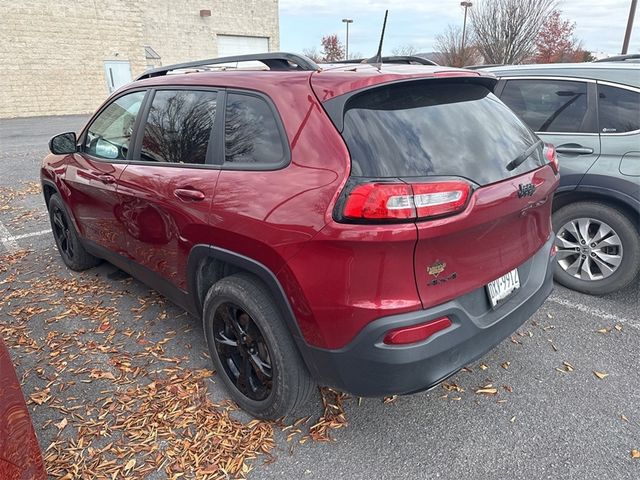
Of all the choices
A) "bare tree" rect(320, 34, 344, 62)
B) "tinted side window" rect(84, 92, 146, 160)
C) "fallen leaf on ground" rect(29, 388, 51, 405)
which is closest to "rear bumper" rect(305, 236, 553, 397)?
"fallen leaf on ground" rect(29, 388, 51, 405)

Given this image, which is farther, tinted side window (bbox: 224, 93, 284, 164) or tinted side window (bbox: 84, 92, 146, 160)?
tinted side window (bbox: 84, 92, 146, 160)

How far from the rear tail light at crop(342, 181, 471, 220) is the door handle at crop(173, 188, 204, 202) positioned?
0.98 metres

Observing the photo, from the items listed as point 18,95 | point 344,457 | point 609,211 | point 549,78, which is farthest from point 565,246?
point 18,95

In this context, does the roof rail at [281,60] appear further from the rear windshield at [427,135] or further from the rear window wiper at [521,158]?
the rear window wiper at [521,158]

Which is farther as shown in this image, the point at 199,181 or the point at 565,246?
the point at 565,246

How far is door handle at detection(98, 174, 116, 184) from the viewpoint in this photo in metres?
3.28

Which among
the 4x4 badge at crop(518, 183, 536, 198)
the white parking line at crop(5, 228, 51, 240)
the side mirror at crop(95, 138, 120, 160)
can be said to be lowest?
the white parking line at crop(5, 228, 51, 240)

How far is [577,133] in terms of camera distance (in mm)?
3705

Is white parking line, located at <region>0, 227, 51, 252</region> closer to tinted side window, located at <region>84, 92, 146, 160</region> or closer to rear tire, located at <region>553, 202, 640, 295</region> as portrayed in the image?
tinted side window, located at <region>84, 92, 146, 160</region>

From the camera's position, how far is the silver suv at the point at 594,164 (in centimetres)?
347

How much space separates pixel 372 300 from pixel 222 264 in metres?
1.10

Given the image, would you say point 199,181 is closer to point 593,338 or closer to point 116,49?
point 593,338

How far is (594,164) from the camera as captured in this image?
3572 mm

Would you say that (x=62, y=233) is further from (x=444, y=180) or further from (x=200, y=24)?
(x=200, y=24)
